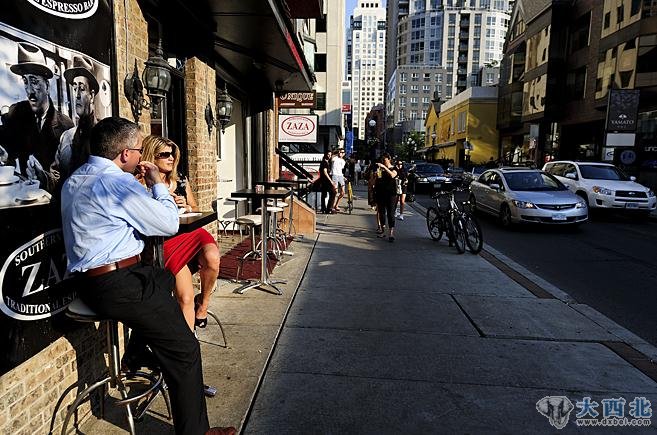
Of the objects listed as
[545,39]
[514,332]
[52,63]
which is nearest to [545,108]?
[545,39]

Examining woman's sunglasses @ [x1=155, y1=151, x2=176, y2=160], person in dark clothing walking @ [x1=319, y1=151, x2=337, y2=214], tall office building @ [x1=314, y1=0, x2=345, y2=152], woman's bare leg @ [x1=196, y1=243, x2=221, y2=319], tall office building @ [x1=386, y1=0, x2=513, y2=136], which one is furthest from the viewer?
tall office building @ [x1=386, y1=0, x2=513, y2=136]

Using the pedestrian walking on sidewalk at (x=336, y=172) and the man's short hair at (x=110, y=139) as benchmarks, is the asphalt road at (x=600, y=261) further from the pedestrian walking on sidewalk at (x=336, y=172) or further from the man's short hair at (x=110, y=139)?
the man's short hair at (x=110, y=139)

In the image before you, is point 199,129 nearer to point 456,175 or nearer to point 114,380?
point 114,380

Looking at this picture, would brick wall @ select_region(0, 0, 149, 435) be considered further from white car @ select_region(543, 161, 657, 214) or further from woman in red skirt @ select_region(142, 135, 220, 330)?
white car @ select_region(543, 161, 657, 214)

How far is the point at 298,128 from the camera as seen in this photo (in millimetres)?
12680

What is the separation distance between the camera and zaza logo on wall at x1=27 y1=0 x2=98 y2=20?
246 centimetres

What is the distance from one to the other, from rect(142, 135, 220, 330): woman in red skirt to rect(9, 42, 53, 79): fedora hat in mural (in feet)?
3.19

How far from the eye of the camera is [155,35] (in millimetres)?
4828

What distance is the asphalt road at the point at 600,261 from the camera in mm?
5410

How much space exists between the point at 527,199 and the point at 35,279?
10.6 metres

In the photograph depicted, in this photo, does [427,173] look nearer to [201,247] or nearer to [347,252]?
[347,252]

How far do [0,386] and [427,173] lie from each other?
2199 cm

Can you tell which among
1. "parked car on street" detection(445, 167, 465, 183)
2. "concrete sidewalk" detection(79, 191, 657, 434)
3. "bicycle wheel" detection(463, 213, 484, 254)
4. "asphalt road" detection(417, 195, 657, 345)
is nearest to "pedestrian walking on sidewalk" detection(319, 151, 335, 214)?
"asphalt road" detection(417, 195, 657, 345)

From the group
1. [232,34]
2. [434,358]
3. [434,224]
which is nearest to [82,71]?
[434,358]
